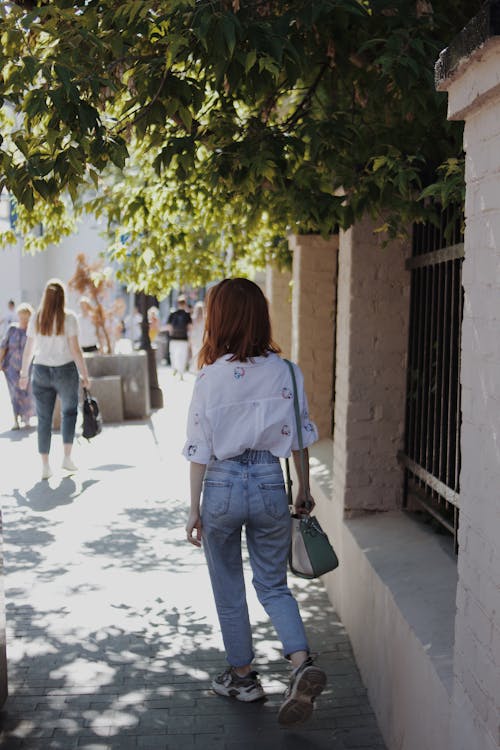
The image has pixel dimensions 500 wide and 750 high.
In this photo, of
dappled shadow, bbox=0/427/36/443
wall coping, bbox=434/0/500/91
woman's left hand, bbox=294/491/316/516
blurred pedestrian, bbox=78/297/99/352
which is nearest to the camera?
wall coping, bbox=434/0/500/91

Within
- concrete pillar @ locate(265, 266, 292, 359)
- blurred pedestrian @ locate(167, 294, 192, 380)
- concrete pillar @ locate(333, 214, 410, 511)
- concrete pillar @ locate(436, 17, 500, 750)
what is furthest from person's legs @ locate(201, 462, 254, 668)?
blurred pedestrian @ locate(167, 294, 192, 380)

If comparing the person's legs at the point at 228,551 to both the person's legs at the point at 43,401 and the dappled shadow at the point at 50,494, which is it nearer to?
the dappled shadow at the point at 50,494

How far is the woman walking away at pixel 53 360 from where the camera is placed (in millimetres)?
9805

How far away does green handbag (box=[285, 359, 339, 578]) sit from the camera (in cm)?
434

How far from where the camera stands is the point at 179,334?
73.9ft

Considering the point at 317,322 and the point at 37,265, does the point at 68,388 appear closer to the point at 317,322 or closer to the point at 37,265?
the point at 317,322

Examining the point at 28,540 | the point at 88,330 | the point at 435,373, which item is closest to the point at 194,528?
the point at 435,373

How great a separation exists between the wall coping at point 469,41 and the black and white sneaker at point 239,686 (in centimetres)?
271

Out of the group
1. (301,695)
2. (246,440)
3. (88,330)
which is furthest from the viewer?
(88,330)

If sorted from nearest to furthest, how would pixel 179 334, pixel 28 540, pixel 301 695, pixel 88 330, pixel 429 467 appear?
pixel 301 695 → pixel 429 467 → pixel 28 540 → pixel 88 330 → pixel 179 334

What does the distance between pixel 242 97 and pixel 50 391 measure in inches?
203

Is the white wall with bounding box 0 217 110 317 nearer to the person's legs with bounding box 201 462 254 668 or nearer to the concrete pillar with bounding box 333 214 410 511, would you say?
the concrete pillar with bounding box 333 214 410 511

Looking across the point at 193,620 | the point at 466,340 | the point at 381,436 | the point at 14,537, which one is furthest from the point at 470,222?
the point at 14,537

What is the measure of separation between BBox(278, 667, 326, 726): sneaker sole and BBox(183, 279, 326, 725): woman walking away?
176 millimetres
